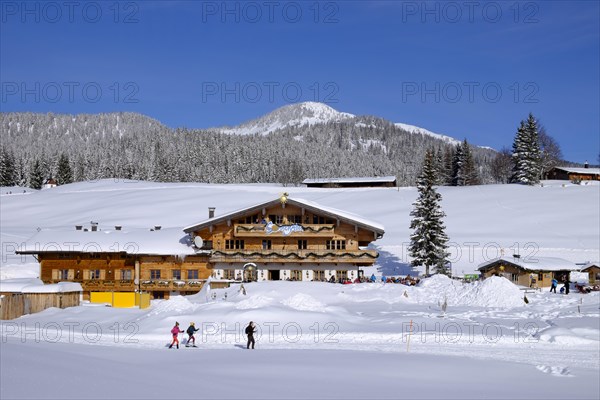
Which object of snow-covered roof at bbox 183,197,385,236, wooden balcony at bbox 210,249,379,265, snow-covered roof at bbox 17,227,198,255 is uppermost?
snow-covered roof at bbox 183,197,385,236

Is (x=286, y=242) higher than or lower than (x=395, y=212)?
lower

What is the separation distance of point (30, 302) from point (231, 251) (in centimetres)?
1477

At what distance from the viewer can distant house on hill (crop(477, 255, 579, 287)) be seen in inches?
1793

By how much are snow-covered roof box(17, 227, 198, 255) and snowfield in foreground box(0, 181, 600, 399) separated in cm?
745

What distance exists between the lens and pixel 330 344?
23.0 m

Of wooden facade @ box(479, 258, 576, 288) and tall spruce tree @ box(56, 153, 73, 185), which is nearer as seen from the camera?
wooden facade @ box(479, 258, 576, 288)

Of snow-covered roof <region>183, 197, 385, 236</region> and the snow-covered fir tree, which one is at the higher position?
the snow-covered fir tree

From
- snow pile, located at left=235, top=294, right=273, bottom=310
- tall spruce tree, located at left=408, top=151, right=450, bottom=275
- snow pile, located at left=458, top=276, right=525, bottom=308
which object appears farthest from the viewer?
tall spruce tree, located at left=408, top=151, right=450, bottom=275

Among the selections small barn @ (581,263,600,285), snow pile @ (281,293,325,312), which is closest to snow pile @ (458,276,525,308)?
snow pile @ (281,293,325,312)

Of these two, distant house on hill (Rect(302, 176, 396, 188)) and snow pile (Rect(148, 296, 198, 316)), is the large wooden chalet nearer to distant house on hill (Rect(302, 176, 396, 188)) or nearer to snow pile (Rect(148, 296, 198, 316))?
snow pile (Rect(148, 296, 198, 316))

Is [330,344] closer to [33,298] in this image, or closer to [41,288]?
[33,298]

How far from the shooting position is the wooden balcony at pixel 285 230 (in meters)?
44.8

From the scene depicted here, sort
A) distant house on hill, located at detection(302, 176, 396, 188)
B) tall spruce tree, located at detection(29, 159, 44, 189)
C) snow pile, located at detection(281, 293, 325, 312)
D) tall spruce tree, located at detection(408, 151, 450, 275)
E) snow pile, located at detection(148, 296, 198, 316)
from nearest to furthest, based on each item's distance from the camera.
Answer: snow pile, located at detection(148, 296, 198, 316) < snow pile, located at detection(281, 293, 325, 312) < tall spruce tree, located at detection(408, 151, 450, 275) < distant house on hill, located at detection(302, 176, 396, 188) < tall spruce tree, located at detection(29, 159, 44, 189)

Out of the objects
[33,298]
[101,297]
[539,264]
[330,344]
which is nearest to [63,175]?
[101,297]
